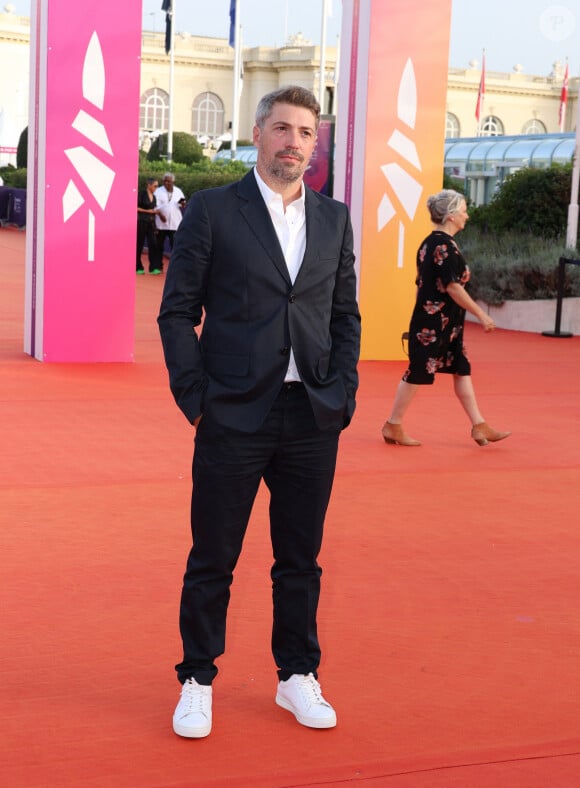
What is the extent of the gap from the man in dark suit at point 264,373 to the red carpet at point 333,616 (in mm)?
262

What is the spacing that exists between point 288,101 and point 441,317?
4517 millimetres

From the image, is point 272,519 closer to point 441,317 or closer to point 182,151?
point 441,317

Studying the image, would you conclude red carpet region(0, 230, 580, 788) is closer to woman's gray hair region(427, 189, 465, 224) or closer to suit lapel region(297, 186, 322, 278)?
suit lapel region(297, 186, 322, 278)

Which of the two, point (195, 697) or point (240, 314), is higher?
point (240, 314)

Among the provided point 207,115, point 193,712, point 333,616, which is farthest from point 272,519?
point 207,115

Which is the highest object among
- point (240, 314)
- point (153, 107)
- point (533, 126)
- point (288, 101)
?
point (533, 126)

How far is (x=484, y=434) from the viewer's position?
27.7ft

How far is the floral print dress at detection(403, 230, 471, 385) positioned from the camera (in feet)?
26.3

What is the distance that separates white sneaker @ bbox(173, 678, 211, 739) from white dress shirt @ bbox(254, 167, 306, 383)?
3.18 ft

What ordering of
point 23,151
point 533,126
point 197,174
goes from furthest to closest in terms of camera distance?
point 533,126 → point 23,151 → point 197,174

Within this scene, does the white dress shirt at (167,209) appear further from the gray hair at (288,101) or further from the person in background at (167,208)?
the gray hair at (288,101)

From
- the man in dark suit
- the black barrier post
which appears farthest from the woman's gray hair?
the black barrier post

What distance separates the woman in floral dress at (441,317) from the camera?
26.2 feet

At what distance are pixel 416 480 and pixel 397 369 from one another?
4.99 meters
